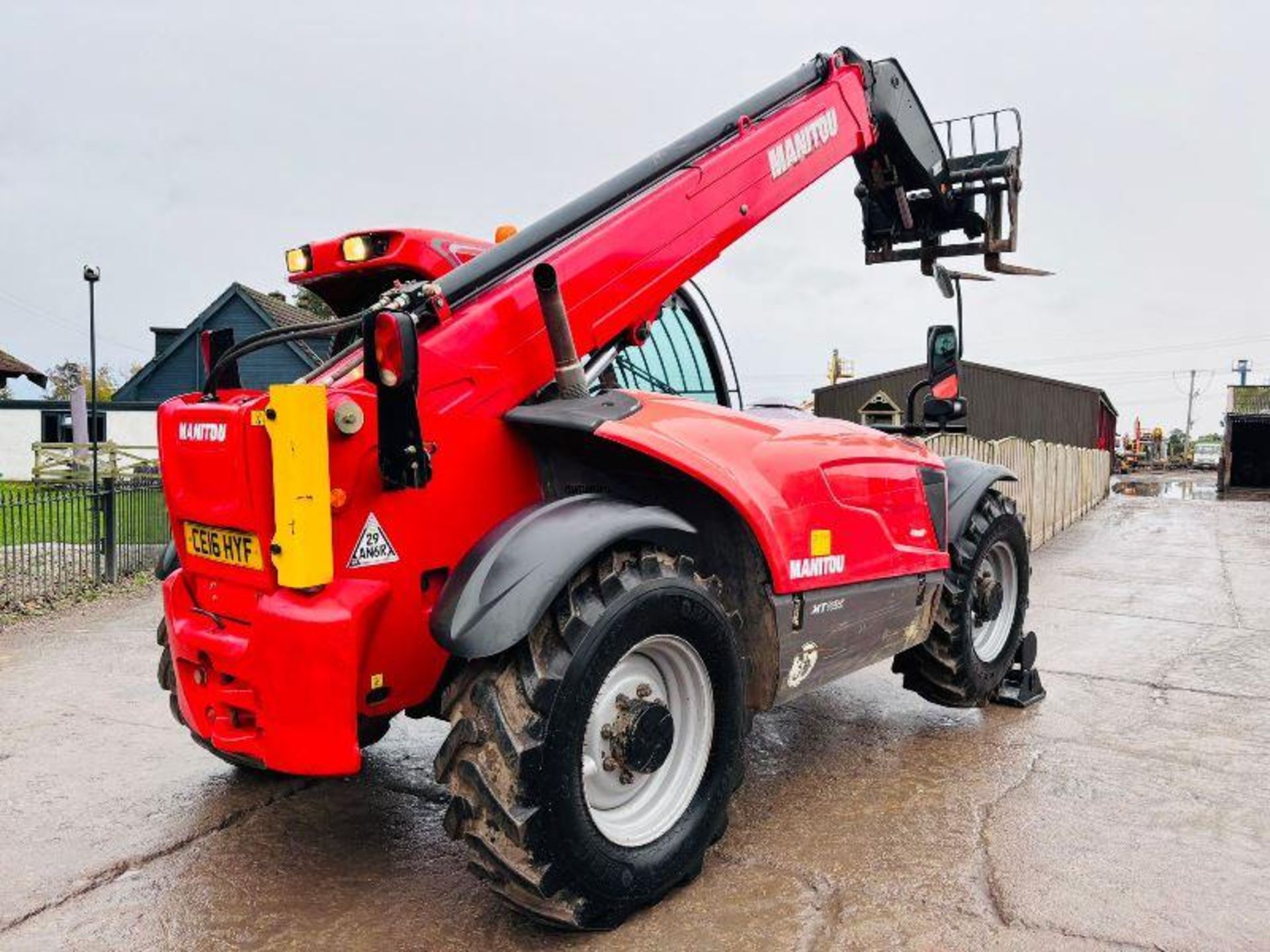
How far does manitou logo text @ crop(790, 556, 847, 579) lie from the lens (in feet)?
11.7

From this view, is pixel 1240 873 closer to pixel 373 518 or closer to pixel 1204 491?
pixel 373 518

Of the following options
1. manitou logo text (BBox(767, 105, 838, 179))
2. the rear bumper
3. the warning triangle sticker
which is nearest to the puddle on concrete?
manitou logo text (BBox(767, 105, 838, 179))

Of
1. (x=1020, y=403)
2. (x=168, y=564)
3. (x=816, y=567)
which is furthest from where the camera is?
(x=1020, y=403)

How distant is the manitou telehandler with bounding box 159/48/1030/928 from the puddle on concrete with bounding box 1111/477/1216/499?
83.5 feet

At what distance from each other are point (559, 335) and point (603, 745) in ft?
4.34

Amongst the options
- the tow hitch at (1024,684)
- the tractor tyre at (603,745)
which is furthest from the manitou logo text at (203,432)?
the tow hitch at (1024,684)

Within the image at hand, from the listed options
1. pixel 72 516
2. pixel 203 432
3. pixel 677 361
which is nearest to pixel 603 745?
pixel 203 432

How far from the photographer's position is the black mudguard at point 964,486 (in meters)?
4.98

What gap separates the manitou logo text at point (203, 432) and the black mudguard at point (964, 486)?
11.2ft

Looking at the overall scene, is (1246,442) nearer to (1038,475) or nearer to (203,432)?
(1038,475)

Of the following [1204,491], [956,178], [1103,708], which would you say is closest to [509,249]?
[956,178]

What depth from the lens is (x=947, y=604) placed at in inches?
194

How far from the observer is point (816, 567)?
3.68 metres

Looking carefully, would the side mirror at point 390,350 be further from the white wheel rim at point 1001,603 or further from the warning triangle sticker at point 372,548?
the white wheel rim at point 1001,603
